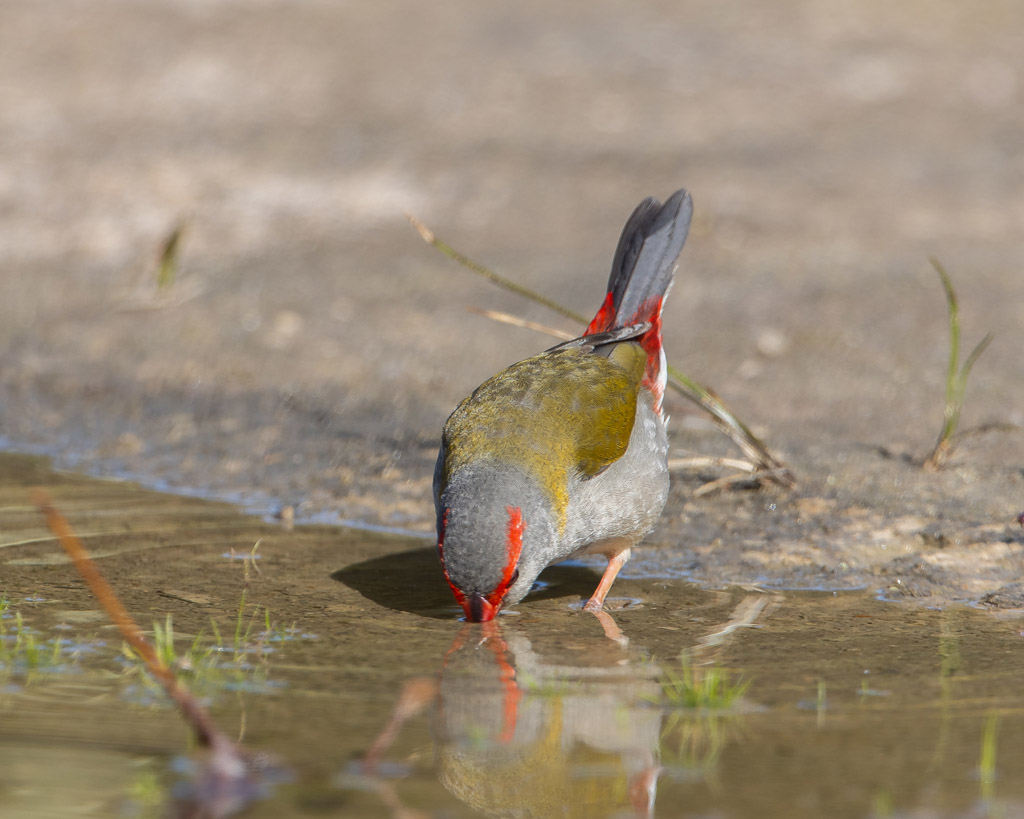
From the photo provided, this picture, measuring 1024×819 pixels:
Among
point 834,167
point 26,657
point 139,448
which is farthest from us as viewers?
point 834,167

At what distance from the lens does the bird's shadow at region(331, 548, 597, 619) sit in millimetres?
4434

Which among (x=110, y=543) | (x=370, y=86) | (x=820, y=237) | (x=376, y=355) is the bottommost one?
(x=110, y=543)

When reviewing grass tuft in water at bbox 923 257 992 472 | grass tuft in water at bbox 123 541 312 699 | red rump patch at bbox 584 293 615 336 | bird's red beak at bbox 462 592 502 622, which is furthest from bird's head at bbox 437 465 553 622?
grass tuft in water at bbox 923 257 992 472

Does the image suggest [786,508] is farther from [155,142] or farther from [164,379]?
[155,142]

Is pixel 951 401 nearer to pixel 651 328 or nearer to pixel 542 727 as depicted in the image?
pixel 651 328

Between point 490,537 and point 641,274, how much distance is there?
1.89 meters

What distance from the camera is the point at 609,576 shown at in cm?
464

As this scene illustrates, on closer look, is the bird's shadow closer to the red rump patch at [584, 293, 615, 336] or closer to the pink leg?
the pink leg

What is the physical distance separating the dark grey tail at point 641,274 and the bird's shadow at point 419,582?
103 cm

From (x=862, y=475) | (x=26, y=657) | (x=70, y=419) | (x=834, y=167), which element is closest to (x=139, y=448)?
(x=70, y=419)

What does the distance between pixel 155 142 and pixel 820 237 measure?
4.53 meters

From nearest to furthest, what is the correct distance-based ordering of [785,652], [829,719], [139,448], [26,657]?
[829,719], [26,657], [785,652], [139,448]

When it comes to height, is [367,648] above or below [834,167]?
below

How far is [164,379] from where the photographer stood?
702cm
